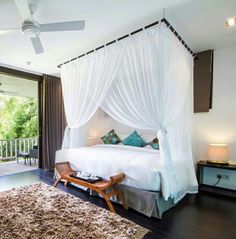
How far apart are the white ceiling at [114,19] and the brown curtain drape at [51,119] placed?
1589 mm

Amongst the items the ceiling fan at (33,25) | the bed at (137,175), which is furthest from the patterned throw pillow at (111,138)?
the ceiling fan at (33,25)

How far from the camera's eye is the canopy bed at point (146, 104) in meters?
2.42

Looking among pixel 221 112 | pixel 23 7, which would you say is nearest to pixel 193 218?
pixel 221 112

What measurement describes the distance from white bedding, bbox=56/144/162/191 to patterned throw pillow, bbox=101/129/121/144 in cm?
114

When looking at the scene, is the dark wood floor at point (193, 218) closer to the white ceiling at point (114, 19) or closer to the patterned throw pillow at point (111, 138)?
the patterned throw pillow at point (111, 138)

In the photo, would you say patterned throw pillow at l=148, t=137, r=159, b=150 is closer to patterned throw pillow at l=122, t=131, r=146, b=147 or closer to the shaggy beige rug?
patterned throw pillow at l=122, t=131, r=146, b=147

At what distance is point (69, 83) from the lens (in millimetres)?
3764

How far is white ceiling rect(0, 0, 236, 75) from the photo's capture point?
2145 millimetres

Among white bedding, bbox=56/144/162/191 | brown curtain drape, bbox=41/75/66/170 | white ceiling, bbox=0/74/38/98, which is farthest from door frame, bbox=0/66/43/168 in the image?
white bedding, bbox=56/144/162/191

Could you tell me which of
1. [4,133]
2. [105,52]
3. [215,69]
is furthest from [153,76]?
[4,133]

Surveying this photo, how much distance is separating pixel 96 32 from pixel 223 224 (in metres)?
3.10

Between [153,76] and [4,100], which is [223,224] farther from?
[4,100]

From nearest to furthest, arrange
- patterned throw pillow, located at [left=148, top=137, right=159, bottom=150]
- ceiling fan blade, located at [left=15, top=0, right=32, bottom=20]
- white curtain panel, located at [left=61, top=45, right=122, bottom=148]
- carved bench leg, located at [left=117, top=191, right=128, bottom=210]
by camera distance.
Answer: ceiling fan blade, located at [left=15, top=0, right=32, bottom=20] → carved bench leg, located at [left=117, top=191, right=128, bottom=210] → white curtain panel, located at [left=61, top=45, right=122, bottom=148] → patterned throw pillow, located at [left=148, top=137, right=159, bottom=150]

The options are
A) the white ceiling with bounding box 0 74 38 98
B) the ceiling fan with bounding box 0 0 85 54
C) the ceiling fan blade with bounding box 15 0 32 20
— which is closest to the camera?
the ceiling fan blade with bounding box 15 0 32 20
